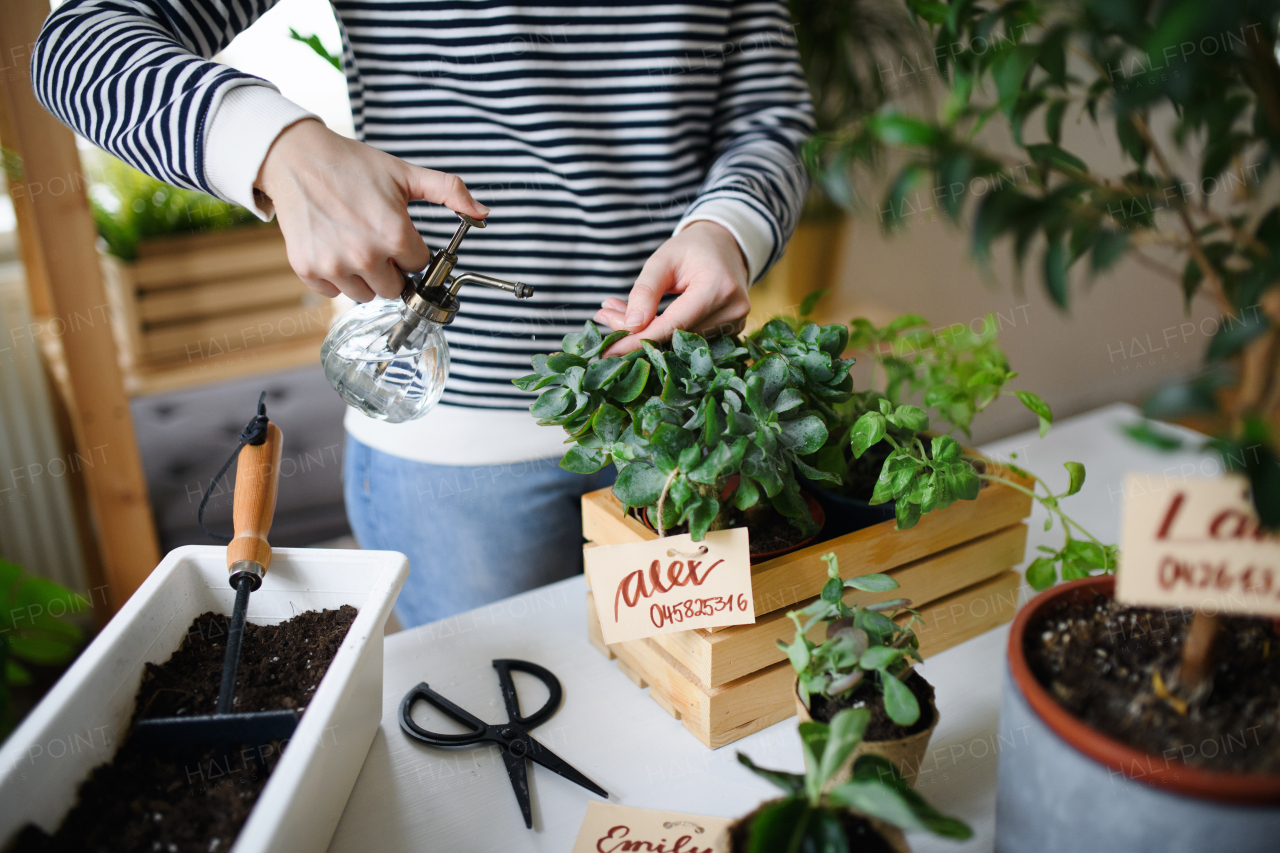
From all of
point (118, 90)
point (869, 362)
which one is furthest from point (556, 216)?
point (869, 362)

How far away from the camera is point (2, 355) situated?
1.86m

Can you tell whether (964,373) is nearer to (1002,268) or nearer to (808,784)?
(808,784)

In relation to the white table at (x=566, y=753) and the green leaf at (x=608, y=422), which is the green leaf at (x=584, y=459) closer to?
the green leaf at (x=608, y=422)

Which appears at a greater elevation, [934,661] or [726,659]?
[726,659]

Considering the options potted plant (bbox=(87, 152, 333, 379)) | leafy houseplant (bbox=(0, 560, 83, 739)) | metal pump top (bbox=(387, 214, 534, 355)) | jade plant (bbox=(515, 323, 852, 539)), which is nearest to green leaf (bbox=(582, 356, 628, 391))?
jade plant (bbox=(515, 323, 852, 539))

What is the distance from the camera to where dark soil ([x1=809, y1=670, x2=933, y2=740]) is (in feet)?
2.00

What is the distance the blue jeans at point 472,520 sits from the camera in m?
1.10

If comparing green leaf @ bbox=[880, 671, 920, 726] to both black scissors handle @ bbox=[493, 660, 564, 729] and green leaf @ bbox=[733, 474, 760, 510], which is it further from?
black scissors handle @ bbox=[493, 660, 564, 729]

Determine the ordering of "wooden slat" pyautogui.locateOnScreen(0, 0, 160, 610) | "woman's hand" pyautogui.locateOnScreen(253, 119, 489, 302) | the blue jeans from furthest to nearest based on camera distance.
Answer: "wooden slat" pyautogui.locateOnScreen(0, 0, 160, 610) < the blue jeans < "woman's hand" pyautogui.locateOnScreen(253, 119, 489, 302)

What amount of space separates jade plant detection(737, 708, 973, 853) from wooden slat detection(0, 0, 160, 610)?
1425 mm

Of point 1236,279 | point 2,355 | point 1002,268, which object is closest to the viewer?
point 1236,279

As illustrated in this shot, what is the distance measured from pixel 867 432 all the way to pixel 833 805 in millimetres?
345

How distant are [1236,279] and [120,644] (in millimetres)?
839

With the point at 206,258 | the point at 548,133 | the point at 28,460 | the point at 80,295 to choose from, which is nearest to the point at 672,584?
the point at 548,133
